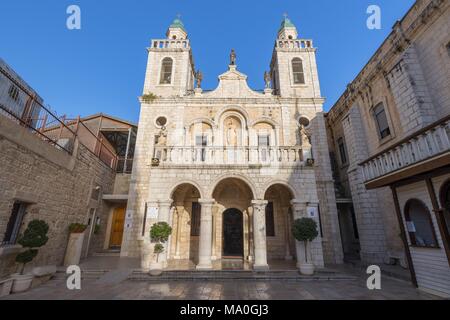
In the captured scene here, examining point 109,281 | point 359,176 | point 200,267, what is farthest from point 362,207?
point 109,281

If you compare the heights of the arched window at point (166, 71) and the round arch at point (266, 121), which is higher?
the arched window at point (166, 71)

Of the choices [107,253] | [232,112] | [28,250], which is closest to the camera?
[28,250]

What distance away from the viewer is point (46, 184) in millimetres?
8281

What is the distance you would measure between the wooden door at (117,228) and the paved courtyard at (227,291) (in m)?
7.39

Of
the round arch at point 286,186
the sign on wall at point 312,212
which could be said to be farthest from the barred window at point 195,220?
the sign on wall at point 312,212

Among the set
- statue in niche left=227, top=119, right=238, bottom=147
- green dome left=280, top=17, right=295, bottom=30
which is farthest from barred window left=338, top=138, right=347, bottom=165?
green dome left=280, top=17, right=295, bottom=30

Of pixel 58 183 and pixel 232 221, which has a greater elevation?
pixel 58 183

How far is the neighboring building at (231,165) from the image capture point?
941 centimetres

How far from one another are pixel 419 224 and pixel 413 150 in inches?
101

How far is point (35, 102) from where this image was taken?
7.53 meters

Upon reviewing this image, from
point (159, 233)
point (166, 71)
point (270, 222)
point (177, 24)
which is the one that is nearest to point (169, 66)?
point (166, 71)

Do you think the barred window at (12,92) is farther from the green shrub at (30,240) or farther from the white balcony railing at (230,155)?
the white balcony railing at (230,155)

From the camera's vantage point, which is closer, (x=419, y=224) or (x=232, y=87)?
(x=419, y=224)

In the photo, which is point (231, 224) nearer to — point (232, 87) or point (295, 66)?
point (232, 87)
